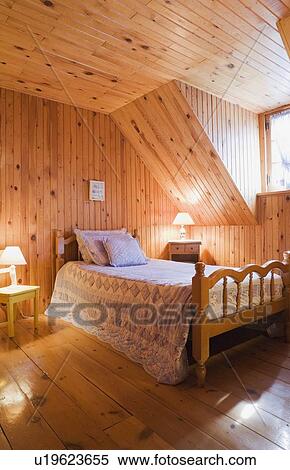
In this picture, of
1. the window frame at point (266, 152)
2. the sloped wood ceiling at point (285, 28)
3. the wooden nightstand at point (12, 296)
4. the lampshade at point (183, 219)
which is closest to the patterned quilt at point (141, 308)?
the wooden nightstand at point (12, 296)

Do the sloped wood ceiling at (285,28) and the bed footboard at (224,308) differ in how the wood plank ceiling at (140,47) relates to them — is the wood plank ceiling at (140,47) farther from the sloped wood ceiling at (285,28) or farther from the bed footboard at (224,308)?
the bed footboard at (224,308)

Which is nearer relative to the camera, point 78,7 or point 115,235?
point 78,7

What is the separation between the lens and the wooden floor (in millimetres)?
1367

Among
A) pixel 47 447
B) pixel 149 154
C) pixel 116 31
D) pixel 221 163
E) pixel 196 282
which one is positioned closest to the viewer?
Result: pixel 47 447

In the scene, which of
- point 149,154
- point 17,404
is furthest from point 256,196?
point 17,404

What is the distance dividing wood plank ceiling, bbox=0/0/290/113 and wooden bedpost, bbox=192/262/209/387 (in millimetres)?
1657

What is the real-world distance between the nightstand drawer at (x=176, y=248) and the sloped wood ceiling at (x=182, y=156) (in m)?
0.51

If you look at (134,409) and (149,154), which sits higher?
(149,154)

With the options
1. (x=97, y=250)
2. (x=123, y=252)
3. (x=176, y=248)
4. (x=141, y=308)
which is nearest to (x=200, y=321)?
(x=141, y=308)

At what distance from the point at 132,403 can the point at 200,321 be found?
0.59 m

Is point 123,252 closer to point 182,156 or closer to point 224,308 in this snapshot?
point 182,156

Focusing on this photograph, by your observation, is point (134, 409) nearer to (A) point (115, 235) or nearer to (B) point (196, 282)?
(B) point (196, 282)

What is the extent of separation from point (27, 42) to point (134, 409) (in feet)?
8.59

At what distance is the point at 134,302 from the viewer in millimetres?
2299
